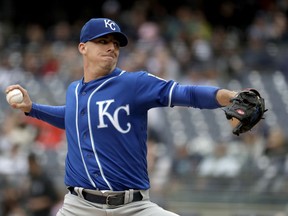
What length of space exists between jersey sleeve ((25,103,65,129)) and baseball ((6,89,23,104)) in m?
0.21

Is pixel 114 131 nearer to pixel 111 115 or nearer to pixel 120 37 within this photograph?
pixel 111 115

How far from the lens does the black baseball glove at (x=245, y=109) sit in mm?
5020

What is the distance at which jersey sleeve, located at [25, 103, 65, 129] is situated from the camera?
20.0ft

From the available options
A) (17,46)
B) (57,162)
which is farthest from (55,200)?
(17,46)

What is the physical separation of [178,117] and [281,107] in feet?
4.62

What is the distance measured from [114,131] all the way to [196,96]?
65cm

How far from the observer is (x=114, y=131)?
218 inches

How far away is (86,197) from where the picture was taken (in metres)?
5.63

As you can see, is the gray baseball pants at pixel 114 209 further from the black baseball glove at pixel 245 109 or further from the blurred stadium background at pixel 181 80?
the blurred stadium background at pixel 181 80

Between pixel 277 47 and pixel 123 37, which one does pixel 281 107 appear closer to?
pixel 277 47

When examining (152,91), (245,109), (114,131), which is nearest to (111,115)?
(114,131)

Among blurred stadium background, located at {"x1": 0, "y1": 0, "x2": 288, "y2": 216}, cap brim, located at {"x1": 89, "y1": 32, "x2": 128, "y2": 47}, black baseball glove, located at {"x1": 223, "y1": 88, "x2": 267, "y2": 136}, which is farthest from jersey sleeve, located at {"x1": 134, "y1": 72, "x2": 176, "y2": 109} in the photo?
blurred stadium background, located at {"x1": 0, "y1": 0, "x2": 288, "y2": 216}

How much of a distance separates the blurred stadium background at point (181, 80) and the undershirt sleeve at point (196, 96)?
4.20m

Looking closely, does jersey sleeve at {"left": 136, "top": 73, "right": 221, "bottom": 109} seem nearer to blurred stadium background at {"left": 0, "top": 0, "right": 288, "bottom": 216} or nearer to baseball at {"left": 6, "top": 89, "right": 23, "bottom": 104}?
baseball at {"left": 6, "top": 89, "right": 23, "bottom": 104}
